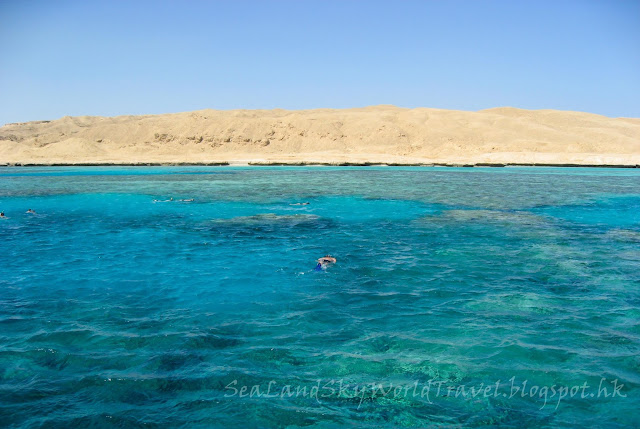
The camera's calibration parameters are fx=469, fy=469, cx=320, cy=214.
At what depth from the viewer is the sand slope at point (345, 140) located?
74625 mm

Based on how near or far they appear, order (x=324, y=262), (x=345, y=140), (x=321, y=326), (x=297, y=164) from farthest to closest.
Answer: (x=345, y=140) < (x=297, y=164) < (x=324, y=262) < (x=321, y=326)

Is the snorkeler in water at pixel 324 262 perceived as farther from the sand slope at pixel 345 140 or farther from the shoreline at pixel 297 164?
the sand slope at pixel 345 140

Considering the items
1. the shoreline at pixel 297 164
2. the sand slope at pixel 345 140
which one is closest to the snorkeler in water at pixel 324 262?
the shoreline at pixel 297 164

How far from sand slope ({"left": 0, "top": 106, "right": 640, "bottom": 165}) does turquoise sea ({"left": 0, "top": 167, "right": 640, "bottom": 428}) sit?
5315 centimetres

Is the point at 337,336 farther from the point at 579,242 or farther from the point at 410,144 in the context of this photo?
the point at 410,144

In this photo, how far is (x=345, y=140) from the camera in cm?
9706

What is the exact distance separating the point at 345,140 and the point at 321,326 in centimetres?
8973

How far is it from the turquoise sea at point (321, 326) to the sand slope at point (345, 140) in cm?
5315

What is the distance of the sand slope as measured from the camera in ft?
245

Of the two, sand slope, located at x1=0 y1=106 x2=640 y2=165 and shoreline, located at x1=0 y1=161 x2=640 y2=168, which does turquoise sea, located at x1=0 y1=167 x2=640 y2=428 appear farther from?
sand slope, located at x1=0 y1=106 x2=640 y2=165

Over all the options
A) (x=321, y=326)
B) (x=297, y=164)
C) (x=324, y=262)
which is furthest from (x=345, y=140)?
(x=321, y=326)

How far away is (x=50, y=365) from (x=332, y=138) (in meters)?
91.5

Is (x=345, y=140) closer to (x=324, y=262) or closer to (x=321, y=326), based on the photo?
(x=324, y=262)

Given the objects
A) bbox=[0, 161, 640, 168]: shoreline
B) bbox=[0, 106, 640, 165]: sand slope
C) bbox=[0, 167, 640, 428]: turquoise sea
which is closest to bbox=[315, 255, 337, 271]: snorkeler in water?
bbox=[0, 167, 640, 428]: turquoise sea
